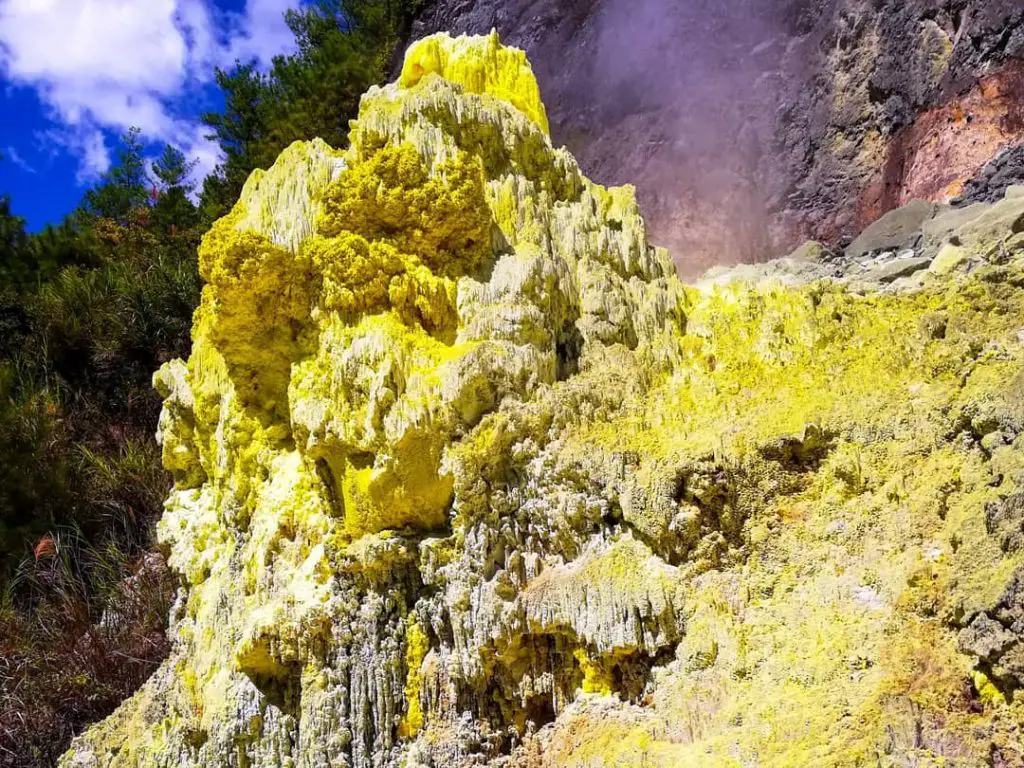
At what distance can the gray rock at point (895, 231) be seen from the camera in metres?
4.31

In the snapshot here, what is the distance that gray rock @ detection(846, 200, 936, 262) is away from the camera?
14.1 ft

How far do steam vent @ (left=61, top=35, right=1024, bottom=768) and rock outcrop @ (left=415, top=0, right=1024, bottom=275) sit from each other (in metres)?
2.14

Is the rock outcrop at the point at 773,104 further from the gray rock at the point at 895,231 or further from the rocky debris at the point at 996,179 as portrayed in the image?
the gray rock at the point at 895,231

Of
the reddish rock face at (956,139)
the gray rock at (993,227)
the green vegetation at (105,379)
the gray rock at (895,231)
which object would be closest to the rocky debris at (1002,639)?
the gray rock at (993,227)

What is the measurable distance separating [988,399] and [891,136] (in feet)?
17.3

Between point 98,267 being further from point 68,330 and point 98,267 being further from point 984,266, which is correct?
point 984,266

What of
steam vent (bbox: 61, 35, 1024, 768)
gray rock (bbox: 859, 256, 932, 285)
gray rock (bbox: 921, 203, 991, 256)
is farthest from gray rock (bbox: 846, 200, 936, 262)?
gray rock (bbox: 859, 256, 932, 285)

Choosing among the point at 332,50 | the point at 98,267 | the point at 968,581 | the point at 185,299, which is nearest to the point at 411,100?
the point at 968,581

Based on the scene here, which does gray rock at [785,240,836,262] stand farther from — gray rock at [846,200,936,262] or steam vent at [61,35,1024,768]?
steam vent at [61,35,1024,768]

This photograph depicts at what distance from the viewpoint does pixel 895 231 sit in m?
4.45

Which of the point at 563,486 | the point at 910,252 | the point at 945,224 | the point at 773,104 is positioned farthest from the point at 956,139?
the point at 563,486

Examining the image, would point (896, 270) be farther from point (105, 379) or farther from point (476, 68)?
point (105, 379)

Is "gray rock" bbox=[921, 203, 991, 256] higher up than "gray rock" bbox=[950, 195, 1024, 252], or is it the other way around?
"gray rock" bbox=[921, 203, 991, 256]

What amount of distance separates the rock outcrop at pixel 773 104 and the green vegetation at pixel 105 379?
2501 millimetres
